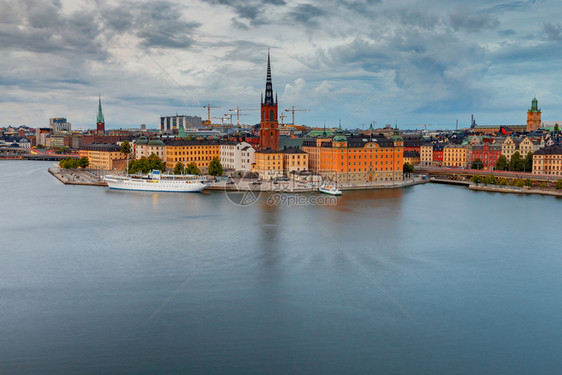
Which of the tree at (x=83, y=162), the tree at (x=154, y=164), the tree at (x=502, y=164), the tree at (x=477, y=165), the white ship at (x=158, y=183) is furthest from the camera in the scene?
the tree at (x=83, y=162)

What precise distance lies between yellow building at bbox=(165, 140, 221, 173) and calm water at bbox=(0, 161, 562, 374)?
19.6 meters

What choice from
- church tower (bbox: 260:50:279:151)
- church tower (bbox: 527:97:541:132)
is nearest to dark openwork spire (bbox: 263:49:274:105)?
church tower (bbox: 260:50:279:151)

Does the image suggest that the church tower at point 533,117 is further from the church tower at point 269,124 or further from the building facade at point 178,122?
the building facade at point 178,122

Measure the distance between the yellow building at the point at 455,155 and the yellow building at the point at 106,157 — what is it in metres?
28.2

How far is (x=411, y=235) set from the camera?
60.8 feet

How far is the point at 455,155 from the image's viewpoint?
155ft

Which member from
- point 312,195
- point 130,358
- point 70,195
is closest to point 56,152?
point 70,195

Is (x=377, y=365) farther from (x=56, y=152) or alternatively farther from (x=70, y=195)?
(x=56, y=152)

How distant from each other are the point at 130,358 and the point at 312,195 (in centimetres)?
2142

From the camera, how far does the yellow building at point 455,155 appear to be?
153 feet

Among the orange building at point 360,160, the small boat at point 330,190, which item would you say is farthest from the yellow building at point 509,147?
the small boat at point 330,190

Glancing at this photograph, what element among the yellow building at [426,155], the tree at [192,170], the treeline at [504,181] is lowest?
the treeline at [504,181]

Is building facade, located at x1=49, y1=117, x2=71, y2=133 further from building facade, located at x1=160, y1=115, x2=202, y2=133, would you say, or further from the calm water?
the calm water

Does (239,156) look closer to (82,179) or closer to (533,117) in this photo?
(82,179)
